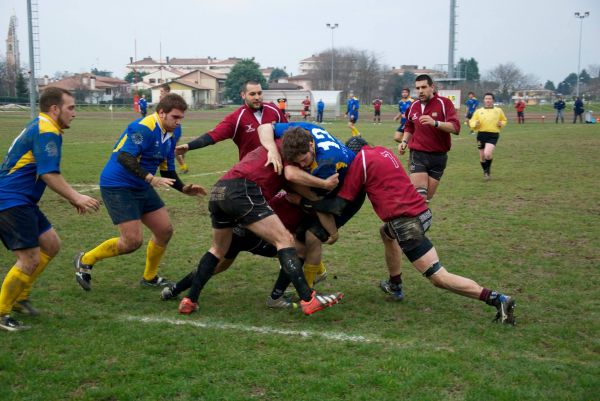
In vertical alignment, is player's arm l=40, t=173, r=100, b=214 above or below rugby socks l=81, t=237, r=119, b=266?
above

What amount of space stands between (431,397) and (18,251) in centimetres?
366

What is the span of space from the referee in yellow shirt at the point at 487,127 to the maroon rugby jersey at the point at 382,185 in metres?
9.91

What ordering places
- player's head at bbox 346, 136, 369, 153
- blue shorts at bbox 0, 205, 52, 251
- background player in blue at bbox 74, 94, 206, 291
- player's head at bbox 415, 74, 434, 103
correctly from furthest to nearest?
player's head at bbox 415, 74, 434, 103
background player in blue at bbox 74, 94, 206, 291
player's head at bbox 346, 136, 369, 153
blue shorts at bbox 0, 205, 52, 251

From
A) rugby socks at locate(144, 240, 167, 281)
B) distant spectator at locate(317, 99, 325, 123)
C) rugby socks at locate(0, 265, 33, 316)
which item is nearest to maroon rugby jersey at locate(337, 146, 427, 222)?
rugby socks at locate(144, 240, 167, 281)

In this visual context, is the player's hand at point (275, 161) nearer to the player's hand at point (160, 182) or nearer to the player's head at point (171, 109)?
the player's hand at point (160, 182)

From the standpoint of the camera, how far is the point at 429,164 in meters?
8.71

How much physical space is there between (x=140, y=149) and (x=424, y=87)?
443cm

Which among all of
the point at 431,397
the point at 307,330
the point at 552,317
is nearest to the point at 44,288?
the point at 307,330

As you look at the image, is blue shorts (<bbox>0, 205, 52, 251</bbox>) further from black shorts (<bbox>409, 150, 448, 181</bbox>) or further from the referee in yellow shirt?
the referee in yellow shirt

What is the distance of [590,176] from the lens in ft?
48.9

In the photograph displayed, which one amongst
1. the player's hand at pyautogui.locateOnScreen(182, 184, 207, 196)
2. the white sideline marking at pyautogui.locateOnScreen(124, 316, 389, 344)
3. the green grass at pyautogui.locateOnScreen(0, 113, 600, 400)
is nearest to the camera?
the green grass at pyautogui.locateOnScreen(0, 113, 600, 400)

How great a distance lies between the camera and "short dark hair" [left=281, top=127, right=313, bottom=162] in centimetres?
505

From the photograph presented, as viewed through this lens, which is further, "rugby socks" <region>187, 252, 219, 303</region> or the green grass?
"rugby socks" <region>187, 252, 219, 303</region>

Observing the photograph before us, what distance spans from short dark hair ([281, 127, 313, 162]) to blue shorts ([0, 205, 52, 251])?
2.29 m
